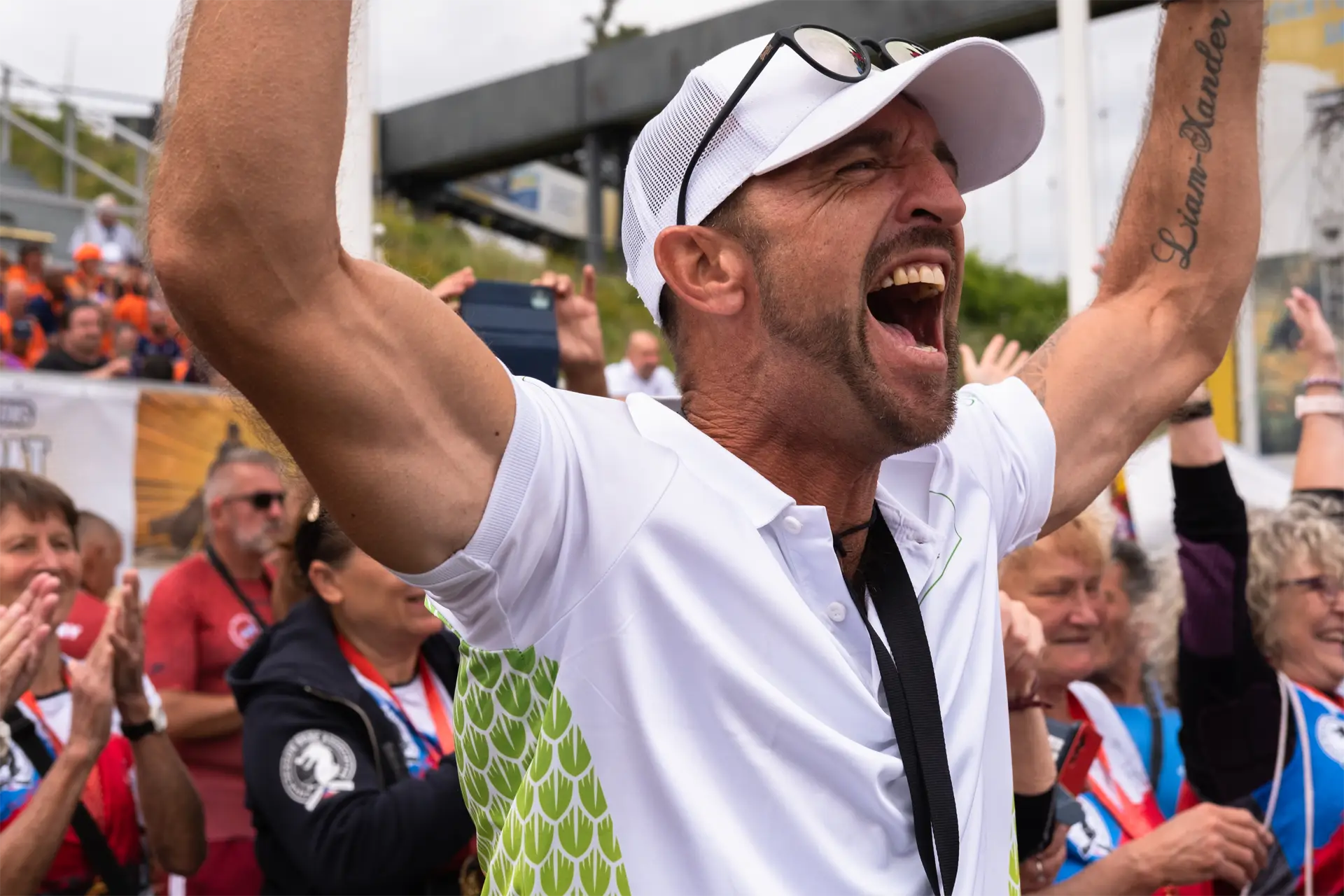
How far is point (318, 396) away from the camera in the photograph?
4.42 ft

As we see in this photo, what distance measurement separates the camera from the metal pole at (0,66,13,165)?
1758 centimetres

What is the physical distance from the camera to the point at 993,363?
139 inches

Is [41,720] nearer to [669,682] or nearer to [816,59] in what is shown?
[669,682]

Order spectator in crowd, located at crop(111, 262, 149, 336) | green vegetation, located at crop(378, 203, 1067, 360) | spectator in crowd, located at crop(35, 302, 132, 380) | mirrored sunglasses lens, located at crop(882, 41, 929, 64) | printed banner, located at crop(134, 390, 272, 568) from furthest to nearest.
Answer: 1. green vegetation, located at crop(378, 203, 1067, 360)
2. spectator in crowd, located at crop(111, 262, 149, 336)
3. spectator in crowd, located at crop(35, 302, 132, 380)
4. printed banner, located at crop(134, 390, 272, 568)
5. mirrored sunglasses lens, located at crop(882, 41, 929, 64)

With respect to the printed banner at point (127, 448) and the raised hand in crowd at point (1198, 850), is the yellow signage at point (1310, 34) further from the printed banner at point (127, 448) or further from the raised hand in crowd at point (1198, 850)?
the printed banner at point (127, 448)

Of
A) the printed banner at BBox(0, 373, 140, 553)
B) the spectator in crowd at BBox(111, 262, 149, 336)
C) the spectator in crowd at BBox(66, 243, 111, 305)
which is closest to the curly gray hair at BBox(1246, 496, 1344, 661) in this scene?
the printed banner at BBox(0, 373, 140, 553)

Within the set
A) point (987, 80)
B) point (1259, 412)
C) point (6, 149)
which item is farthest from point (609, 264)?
point (987, 80)

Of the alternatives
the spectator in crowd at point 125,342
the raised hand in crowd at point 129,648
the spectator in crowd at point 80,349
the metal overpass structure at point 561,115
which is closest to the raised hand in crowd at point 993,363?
the raised hand in crowd at point 129,648

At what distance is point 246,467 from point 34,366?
16.2 feet

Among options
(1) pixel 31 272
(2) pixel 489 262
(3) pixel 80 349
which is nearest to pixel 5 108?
(1) pixel 31 272

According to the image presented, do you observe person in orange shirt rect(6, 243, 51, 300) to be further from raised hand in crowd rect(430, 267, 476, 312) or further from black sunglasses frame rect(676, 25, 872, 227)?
black sunglasses frame rect(676, 25, 872, 227)

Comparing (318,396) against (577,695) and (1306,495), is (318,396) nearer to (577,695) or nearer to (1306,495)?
(577,695)

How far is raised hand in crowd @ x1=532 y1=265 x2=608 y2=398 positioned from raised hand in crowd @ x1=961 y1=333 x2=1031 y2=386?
903mm

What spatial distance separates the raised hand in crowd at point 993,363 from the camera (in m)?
3.45
